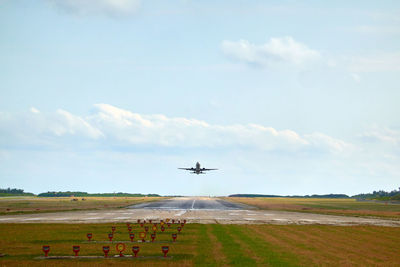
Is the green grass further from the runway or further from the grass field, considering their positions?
the runway

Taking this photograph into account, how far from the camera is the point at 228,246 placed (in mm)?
40188

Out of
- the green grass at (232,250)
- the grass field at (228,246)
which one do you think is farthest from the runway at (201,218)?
the green grass at (232,250)

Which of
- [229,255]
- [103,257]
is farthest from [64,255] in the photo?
[229,255]

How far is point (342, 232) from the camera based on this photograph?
54656 mm

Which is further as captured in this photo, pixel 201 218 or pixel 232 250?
pixel 201 218

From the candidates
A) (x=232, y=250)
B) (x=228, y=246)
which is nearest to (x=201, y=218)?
(x=228, y=246)

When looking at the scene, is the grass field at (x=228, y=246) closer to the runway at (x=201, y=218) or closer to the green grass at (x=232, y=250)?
the green grass at (x=232, y=250)

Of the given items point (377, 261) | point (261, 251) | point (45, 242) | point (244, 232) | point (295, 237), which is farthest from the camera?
point (244, 232)

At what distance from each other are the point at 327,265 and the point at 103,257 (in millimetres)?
16037

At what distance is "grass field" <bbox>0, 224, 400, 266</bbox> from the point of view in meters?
32.3

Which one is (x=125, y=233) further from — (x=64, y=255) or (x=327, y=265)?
(x=327, y=265)

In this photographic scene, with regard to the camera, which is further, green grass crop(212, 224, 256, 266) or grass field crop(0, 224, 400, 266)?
grass field crop(0, 224, 400, 266)

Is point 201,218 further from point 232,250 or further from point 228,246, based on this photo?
point 232,250

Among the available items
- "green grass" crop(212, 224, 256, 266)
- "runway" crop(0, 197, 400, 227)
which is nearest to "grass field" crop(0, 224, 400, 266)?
"green grass" crop(212, 224, 256, 266)
